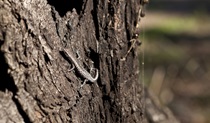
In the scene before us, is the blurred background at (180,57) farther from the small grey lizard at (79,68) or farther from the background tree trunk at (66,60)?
the small grey lizard at (79,68)

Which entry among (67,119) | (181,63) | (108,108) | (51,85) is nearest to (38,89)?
(51,85)

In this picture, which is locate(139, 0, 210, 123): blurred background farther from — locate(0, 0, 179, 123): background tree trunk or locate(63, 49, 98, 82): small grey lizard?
locate(63, 49, 98, 82): small grey lizard

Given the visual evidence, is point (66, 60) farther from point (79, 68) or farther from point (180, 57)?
point (180, 57)

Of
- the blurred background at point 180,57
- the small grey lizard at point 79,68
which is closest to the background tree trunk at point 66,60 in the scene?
the small grey lizard at point 79,68

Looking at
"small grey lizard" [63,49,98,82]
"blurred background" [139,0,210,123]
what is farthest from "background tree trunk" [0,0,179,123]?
"blurred background" [139,0,210,123]

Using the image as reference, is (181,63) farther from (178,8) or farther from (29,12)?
(29,12)
